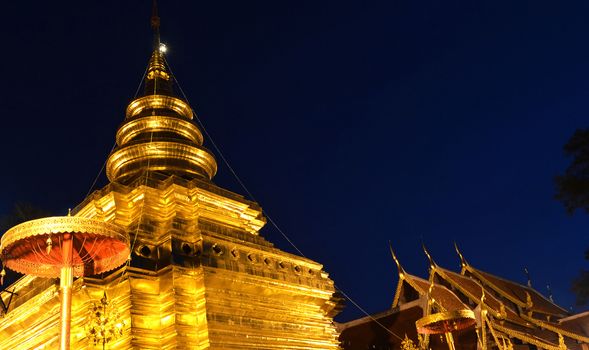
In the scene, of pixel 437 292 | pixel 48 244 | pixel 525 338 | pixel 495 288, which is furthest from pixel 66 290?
pixel 495 288

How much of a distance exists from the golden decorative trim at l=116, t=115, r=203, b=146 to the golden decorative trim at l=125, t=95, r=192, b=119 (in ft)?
1.82

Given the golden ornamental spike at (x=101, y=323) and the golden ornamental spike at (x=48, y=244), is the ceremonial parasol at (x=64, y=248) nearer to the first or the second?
the golden ornamental spike at (x=48, y=244)

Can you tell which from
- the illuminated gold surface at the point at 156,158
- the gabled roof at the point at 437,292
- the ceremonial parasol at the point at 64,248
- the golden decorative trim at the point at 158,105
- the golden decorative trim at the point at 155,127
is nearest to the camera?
the ceremonial parasol at the point at 64,248

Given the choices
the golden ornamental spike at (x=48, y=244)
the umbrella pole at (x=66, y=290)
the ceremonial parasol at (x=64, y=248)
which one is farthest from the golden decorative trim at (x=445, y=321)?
the golden ornamental spike at (x=48, y=244)

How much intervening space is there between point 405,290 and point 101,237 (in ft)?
32.4

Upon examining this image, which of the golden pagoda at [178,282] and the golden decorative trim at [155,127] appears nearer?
the golden pagoda at [178,282]

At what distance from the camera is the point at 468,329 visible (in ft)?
40.4

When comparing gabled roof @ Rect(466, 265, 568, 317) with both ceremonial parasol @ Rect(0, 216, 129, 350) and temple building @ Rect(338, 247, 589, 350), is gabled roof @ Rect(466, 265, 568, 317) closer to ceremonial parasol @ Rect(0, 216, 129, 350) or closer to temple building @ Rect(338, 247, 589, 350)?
temple building @ Rect(338, 247, 589, 350)

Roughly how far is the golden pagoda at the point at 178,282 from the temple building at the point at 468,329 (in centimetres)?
311

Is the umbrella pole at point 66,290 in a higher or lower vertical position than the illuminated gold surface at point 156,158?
lower

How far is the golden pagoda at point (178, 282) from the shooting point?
26.4ft

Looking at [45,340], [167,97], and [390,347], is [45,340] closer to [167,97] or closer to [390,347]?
[167,97]

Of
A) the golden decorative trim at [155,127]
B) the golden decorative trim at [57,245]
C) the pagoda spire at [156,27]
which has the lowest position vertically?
the golden decorative trim at [57,245]

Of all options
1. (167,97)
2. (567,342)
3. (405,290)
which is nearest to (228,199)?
(167,97)
